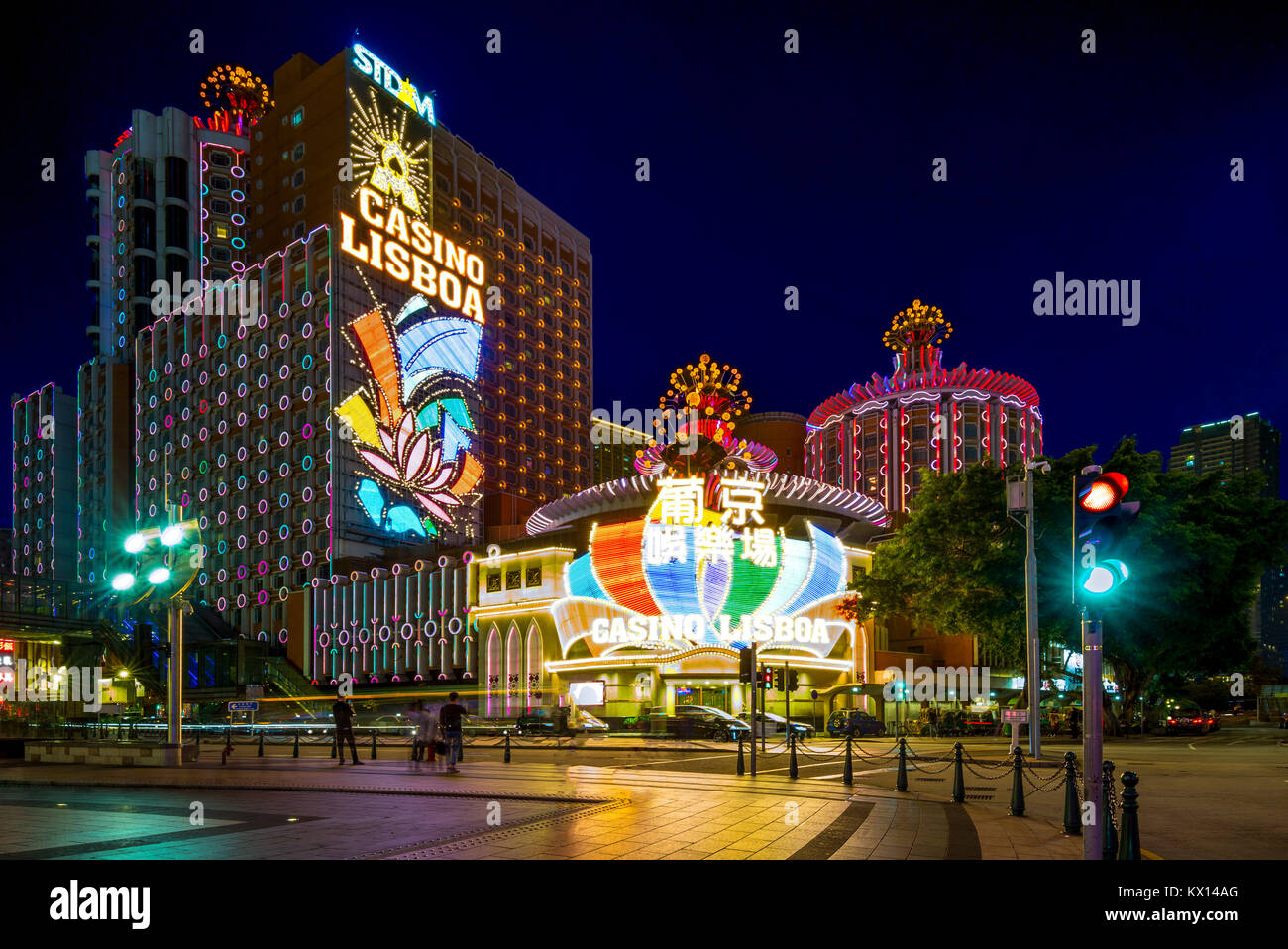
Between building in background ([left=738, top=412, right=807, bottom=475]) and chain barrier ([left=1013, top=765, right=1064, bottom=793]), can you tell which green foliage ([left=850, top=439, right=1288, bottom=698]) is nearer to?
chain barrier ([left=1013, top=765, right=1064, bottom=793])

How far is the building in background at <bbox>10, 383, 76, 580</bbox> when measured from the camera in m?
124

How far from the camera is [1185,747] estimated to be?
4056cm

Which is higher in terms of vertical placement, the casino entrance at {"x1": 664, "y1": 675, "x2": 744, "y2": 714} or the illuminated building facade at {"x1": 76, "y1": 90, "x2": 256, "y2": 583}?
the illuminated building facade at {"x1": 76, "y1": 90, "x2": 256, "y2": 583}

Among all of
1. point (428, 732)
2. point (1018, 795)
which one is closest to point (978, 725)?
point (428, 732)

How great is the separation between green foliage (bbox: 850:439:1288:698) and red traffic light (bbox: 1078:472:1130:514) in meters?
30.7

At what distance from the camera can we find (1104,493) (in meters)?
10.3

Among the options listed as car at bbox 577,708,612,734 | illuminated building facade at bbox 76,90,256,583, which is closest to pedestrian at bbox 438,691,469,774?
car at bbox 577,708,612,734

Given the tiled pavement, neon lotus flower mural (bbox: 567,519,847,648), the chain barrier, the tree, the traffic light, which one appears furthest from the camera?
neon lotus flower mural (bbox: 567,519,847,648)

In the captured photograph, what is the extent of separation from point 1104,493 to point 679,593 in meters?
52.4

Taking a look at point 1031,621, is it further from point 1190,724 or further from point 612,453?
point 612,453

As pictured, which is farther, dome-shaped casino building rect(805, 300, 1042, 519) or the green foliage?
dome-shaped casino building rect(805, 300, 1042, 519)

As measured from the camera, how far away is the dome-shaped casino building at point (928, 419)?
11469cm

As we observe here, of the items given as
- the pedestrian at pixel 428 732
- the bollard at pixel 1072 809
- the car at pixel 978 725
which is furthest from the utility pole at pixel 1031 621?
the car at pixel 978 725
